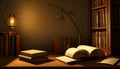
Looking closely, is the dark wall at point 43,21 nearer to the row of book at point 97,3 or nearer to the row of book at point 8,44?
the row of book at point 97,3

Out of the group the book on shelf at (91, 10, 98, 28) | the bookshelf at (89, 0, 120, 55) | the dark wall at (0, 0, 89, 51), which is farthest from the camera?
the dark wall at (0, 0, 89, 51)

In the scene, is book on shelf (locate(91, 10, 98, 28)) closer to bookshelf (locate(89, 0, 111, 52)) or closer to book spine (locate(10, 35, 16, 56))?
bookshelf (locate(89, 0, 111, 52))

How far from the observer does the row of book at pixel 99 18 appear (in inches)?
73.4

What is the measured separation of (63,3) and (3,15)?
0.81 m

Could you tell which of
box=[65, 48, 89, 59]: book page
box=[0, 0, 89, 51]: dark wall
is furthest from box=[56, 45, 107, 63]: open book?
box=[0, 0, 89, 51]: dark wall

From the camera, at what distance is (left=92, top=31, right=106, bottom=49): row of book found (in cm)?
187

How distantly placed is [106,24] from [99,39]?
228 millimetres

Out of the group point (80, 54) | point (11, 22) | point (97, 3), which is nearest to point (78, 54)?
point (80, 54)

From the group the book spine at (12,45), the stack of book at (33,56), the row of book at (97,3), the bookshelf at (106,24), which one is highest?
the row of book at (97,3)

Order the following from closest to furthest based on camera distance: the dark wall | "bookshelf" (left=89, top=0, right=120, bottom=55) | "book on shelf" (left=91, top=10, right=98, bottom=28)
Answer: "bookshelf" (left=89, top=0, right=120, bottom=55), "book on shelf" (left=91, top=10, right=98, bottom=28), the dark wall

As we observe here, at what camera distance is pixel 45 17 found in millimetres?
2164

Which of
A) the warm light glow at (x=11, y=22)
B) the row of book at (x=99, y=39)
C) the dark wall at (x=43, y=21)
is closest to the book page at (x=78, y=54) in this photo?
the row of book at (x=99, y=39)

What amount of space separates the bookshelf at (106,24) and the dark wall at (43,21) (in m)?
0.21

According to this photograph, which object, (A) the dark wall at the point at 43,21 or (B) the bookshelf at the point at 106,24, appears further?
(A) the dark wall at the point at 43,21
